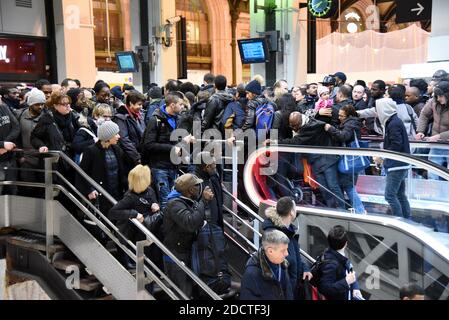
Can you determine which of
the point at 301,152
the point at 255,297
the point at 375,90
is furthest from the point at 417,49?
the point at 255,297

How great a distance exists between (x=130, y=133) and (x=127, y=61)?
32.6 feet

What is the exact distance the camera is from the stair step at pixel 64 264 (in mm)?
5133

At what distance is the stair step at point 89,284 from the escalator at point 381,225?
2030 mm

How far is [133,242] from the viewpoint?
4816 mm

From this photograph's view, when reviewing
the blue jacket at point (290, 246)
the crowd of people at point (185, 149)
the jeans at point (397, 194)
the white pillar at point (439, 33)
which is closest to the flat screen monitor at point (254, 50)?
the white pillar at point (439, 33)

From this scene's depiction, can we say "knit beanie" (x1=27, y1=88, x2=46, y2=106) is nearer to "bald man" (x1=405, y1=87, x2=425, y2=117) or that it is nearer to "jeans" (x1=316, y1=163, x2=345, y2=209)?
"jeans" (x1=316, y1=163, x2=345, y2=209)

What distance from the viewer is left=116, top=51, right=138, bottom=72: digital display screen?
15.0 m

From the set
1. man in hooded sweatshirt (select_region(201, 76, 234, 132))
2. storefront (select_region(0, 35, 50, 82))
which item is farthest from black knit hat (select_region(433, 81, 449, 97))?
storefront (select_region(0, 35, 50, 82))

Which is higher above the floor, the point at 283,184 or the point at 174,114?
the point at 174,114

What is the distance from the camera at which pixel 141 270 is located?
14.1 feet
